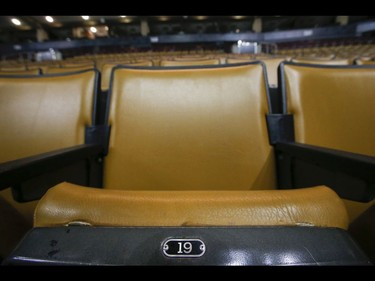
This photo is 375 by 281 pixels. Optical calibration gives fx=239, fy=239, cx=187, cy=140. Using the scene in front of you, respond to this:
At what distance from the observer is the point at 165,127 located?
0.47m

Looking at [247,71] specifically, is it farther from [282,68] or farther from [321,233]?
[321,233]

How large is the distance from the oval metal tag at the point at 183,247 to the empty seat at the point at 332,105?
34 cm

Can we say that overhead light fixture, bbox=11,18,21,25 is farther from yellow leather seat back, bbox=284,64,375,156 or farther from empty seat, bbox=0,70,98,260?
yellow leather seat back, bbox=284,64,375,156

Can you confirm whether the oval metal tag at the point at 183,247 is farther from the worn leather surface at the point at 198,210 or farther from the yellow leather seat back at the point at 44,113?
the yellow leather seat back at the point at 44,113

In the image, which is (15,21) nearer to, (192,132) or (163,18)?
(163,18)

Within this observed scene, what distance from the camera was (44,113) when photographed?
49 cm

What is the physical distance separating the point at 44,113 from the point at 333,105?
1.88ft

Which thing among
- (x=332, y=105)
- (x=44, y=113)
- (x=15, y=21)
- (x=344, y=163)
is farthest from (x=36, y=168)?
(x=15, y=21)

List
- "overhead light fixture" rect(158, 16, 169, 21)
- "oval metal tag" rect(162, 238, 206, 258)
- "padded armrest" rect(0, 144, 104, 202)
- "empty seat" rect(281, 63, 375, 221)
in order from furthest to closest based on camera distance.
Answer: "overhead light fixture" rect(158, 16, 169, 21) → "empty seat" rect(281, 63, 375, 221) → "padded armrest" rect(0, 144, 104, 202) → "oval metal tag" rect(162, 238, 206, 258)

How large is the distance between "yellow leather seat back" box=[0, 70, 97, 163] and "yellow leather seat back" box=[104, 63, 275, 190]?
63 millimetres

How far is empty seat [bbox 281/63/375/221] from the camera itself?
17.4 inches

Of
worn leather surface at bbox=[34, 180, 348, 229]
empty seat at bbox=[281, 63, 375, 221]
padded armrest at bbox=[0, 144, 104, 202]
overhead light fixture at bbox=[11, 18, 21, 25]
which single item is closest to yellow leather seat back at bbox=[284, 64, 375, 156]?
empty seat at bbox=[281, 63, 375, 221]
